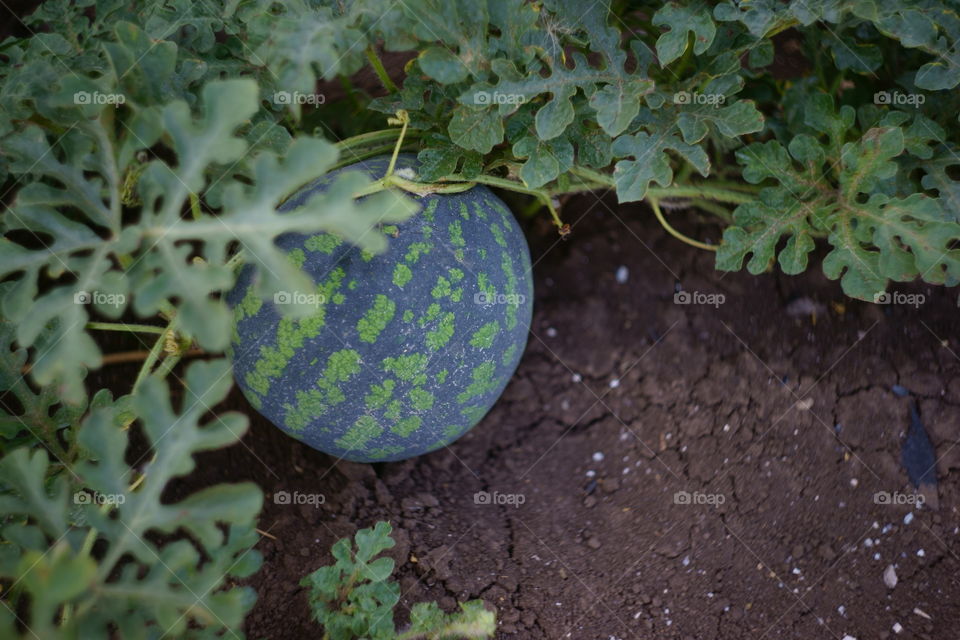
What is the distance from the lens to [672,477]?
2908 mm

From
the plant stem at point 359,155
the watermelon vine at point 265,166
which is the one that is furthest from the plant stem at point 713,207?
the plant stem at point 359,155

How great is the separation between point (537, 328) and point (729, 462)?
3.02 feet

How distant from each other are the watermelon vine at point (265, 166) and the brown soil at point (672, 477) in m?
0.48

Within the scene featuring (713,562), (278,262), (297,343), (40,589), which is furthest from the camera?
(713,562)

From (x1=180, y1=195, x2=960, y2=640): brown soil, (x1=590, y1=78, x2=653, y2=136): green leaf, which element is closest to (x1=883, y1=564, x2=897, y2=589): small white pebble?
(x1=180, y1=195, x2=960, y2=640): brown soil

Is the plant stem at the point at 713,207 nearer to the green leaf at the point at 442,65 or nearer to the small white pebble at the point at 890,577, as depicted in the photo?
the green leaf at the point at 442,65

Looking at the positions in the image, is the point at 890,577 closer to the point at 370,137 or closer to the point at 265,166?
the point at 370,137

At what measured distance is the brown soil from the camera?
2637 mm

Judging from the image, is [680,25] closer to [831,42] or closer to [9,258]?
[831,42]

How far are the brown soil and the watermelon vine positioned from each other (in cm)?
48

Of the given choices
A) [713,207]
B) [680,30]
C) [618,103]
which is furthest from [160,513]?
[713,207]

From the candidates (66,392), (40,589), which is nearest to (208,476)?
(66,392)

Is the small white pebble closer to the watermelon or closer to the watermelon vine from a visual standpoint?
the watermelon vine

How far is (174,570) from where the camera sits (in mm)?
1621
